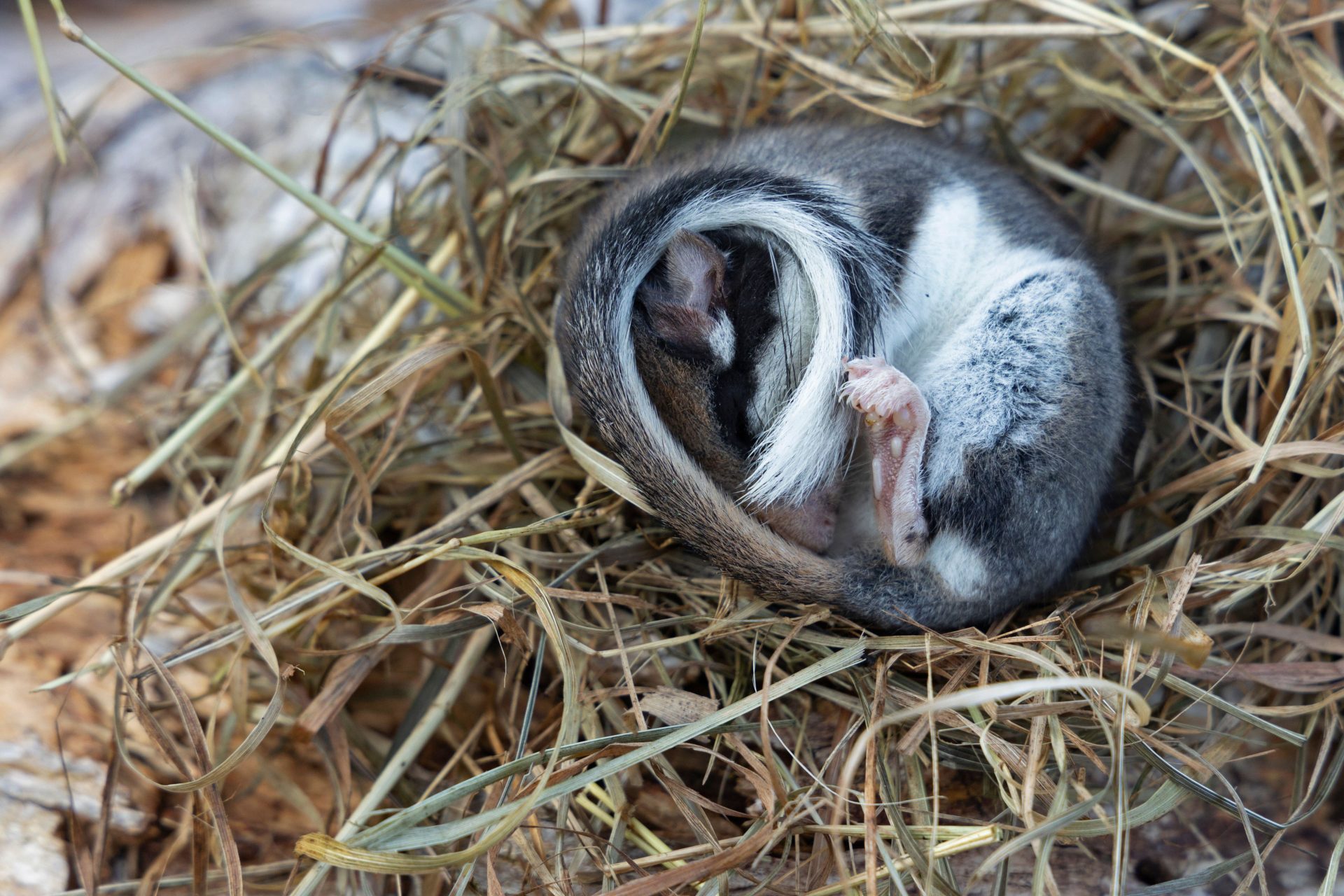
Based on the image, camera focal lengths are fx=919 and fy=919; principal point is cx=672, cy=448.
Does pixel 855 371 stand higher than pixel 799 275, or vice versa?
pixel 799 275

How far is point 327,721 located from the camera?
1.87 meters

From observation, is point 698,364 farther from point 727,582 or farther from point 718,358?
point 727,582

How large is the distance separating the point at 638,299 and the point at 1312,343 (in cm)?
143

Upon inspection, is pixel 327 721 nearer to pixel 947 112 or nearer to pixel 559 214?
pixel 559 214

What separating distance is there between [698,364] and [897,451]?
1.51 feet

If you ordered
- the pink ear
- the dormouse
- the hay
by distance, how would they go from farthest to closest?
the pink ear, the dormouse, the hay

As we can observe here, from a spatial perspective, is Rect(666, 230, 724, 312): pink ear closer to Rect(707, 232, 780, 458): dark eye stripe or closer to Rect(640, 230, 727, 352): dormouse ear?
Rect(640, 230, 727, 352): dormouse ear

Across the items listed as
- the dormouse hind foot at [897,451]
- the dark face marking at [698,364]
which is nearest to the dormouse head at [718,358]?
the dark face marking at [698,364]

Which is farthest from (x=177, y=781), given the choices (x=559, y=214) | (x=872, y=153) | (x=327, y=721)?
(x=872, y=153)

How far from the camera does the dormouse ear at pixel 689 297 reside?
1.98 m

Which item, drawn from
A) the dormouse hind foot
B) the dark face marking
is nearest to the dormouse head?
the dark face marking

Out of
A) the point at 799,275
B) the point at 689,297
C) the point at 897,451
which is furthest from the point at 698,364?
the point at 897,451

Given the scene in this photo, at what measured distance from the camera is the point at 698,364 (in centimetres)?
200

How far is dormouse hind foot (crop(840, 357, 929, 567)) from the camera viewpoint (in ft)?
6.11
